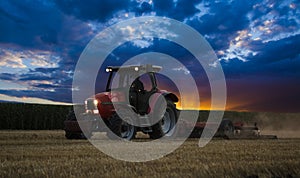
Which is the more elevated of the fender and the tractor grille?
the fender

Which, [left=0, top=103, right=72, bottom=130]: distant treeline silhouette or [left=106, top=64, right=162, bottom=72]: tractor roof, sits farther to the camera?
[left=0, top=103, right=72, bottom=130]: distant treeline silhouette

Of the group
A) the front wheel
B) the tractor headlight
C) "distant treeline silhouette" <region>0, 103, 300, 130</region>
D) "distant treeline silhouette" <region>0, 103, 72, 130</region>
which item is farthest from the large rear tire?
"distant treeline silhouette" <region>0, 103, 72, 130</region>

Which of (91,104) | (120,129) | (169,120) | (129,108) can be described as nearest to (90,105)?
(91,104)

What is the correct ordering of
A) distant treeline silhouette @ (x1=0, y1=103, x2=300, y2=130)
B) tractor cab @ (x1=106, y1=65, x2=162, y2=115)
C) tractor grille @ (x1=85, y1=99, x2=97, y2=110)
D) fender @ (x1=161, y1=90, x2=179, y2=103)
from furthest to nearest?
1. distant treeline silhouette @ (x1=0, y1=103, x2=300, y2=130)
2. fender @ (x1=161, y1=90, x2=179, y2=103)
3. tractor cab @ (x1=106, y1=65, x2=162, y2=115)
4. tractor grille @ (x1=85, y1=99, x2=97, y2=110)

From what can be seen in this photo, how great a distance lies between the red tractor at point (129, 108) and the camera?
39.9ft

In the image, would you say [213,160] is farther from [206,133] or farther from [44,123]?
[44,123]

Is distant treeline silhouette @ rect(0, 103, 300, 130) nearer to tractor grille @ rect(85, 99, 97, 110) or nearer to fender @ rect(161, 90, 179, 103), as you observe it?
fender @ rect(161, 90, 179, 103)

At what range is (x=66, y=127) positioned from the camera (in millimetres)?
13125

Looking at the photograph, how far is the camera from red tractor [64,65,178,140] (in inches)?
478

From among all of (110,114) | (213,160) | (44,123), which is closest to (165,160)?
(213,160)

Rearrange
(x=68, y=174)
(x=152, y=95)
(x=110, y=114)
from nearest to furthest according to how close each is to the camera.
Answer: (x=68, y=174) < (x=110, y=114) < (x=152, y=95)

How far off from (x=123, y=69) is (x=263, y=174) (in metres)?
8.61

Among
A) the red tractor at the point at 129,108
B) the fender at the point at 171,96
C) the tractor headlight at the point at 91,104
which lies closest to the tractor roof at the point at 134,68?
the red tractor at the point at 129,108

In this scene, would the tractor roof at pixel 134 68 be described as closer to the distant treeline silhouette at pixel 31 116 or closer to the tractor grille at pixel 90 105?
the tractor grille at pixel 90 105
